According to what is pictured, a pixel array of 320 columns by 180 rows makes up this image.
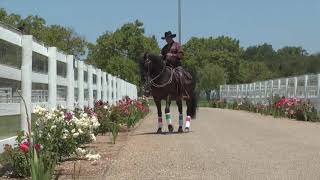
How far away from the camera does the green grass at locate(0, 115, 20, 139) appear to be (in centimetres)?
1042

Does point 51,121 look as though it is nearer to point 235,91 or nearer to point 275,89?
point 275,89

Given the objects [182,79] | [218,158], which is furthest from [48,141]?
[182,79]

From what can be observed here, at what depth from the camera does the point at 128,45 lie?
80.2 m

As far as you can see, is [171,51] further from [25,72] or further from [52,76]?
[25,72]

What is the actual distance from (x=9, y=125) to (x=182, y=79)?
28.4ft

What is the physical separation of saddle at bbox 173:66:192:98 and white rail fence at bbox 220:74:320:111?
11.6 meters

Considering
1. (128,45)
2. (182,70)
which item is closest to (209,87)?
(128,45)

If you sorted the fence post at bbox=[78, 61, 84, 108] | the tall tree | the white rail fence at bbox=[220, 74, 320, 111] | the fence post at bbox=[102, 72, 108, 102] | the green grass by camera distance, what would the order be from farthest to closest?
the tall tree
the white rail fence at bbox=[220, 74, 320, 111]
the fence post at bbox=[102, 72, 108, 102]
the fence post at bbox=[78, 61, 84, 108]
the green grass

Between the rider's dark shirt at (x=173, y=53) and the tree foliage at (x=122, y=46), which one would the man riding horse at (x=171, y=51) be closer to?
the rider's dark shirt at (x=173, y=53)

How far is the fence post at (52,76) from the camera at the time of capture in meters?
13.5

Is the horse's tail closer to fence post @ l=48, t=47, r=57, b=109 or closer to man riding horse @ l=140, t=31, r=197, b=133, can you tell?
man riding horse @ l=140, t=31, r=197, b=133

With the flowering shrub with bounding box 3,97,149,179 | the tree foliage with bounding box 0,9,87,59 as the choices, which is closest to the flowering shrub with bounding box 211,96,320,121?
the flowering shrub with bounding box 3,97,149,179

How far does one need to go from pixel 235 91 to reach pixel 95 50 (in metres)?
28.3

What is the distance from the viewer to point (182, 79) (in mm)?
19031
